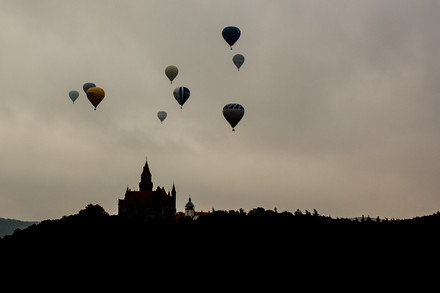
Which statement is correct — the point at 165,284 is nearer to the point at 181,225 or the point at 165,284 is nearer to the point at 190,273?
the point at 190,273

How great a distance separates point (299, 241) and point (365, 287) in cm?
1083

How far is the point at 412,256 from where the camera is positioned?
50.6 meters

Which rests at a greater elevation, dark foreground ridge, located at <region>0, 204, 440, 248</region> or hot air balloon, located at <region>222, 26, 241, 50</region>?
hot air balloon, located at <region>222, 26, 241, 50</region>

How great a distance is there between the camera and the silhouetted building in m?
165

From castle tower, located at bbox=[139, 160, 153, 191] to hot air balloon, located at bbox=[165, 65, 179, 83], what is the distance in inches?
3496

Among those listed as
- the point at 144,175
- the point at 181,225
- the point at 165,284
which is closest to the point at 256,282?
the point at 165,284

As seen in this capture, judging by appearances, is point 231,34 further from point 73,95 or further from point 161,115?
point 161,115

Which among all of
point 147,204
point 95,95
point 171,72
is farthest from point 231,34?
point 147,204

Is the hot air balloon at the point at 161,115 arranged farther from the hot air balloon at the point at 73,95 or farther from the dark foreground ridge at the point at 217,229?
the dark foreground ridge at the point at 217,229

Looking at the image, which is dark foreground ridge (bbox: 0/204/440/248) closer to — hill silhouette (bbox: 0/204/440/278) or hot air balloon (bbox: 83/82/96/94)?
hill silhouette (bbox: 0/204/440/278)

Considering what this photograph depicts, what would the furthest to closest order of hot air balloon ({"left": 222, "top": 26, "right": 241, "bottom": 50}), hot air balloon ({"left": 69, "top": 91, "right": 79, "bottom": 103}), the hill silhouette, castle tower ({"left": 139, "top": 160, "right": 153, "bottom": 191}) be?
castle tower ({"left": 139, "top": 160, "right": 153, "bottom": 191})
hot air balloon ({"left": 69, "top": 91, "right": 79, "bottom": 103})
hot air balloon ({"left": 222, "top": 26, "right": 241, "bottom": 50})
the hill silhouette

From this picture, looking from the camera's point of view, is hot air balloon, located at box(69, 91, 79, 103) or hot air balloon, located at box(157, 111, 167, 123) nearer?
hot air balloon, located at box(69, 91, 79, 103)

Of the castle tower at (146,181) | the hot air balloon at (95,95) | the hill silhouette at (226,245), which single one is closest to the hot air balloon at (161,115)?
the hot air balloon at (95,95)

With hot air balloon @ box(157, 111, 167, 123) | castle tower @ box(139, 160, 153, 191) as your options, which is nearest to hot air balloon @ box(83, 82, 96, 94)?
hot air balloon @ box(157, 111, 167, 123)
